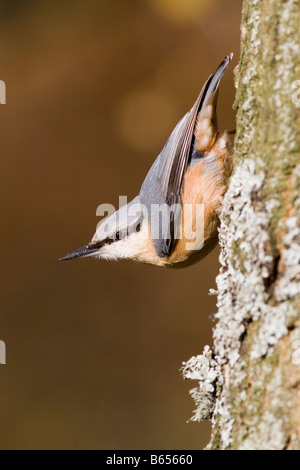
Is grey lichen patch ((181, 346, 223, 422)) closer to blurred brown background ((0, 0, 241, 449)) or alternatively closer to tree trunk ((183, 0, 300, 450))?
tree trunk ((183, 0, 300, 450))

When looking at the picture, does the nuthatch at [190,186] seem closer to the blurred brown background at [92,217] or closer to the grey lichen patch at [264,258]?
the grey lichen patch at [264,258]

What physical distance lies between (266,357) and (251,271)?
227 millimetres

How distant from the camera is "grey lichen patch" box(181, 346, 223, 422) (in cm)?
170

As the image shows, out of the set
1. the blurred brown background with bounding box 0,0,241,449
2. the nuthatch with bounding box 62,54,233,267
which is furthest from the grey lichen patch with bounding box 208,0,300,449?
the blurred brown background with bounding box 0,0,241,449

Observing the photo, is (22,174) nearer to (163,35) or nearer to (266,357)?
(163,35)

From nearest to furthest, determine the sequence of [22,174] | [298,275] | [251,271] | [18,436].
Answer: [298,275] → [251,271] → [18,436] → [22,174]

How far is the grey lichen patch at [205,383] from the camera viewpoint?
1698mm

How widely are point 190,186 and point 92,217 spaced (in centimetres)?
138

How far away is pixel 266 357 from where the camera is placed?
1.36m

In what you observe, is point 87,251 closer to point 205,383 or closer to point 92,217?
point 92,217

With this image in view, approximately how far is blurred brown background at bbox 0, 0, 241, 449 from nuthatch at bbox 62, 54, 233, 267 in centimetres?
110

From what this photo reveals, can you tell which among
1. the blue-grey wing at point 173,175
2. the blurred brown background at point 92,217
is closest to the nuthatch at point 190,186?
the blue-grey wing at point 173,175

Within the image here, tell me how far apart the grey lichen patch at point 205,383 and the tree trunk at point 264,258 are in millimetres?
57
